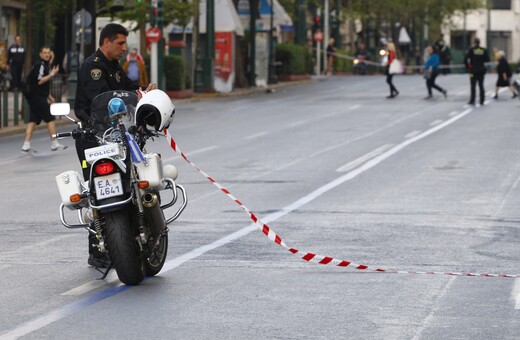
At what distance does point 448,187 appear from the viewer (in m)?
18.6

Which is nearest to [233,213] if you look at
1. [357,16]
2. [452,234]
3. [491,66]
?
[452,234]

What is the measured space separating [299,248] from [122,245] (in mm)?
2818

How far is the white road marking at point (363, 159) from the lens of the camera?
2148cm

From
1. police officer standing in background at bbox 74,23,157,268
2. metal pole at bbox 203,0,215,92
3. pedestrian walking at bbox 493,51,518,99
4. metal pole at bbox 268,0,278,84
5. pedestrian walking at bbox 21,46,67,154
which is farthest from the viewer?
metal pole at bbox 268,0,278,84

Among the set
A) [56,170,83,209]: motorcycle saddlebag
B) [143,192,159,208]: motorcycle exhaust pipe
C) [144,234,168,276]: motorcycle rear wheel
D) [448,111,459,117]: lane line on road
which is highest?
[56,170,83,209]: motorcycle saddlebag

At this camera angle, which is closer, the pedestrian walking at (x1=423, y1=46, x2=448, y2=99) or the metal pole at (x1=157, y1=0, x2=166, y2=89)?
the metal pole at (x1=157, y1=0, x2=166, y2=89)

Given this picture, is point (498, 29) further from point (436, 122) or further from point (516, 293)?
point (516, 293)

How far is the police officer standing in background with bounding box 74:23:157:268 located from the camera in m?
11.0

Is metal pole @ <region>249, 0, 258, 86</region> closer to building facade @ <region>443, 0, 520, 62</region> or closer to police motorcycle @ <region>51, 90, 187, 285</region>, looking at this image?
police motorcycle @ <region>51, 90, 187, 285</region>

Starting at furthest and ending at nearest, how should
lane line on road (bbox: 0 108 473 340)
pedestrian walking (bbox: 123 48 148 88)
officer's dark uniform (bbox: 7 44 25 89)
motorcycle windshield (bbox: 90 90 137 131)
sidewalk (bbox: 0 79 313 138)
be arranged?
pedestrian walking (bbox: 123 48 148 88) → officer's dark uniform (bbox: 7 44 25 89) → sidewalk (bbox: 0 79 313 138) → motorcycle windshield (bbox: 90 90 137 131) → lane line on road (bbox: 0 108 473 340)

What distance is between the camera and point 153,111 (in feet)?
33.7

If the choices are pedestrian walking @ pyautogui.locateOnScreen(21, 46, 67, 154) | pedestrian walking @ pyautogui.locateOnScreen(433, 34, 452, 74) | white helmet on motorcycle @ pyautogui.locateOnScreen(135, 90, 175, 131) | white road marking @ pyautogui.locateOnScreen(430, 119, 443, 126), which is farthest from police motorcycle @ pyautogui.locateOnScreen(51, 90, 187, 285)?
pedestrian walking @ pyautogui.locateOnScreen(433, 34, 452, 74)

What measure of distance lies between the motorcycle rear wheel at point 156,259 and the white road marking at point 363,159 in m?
10.7

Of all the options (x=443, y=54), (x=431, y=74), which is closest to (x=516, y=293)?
(x=431, y=74)
